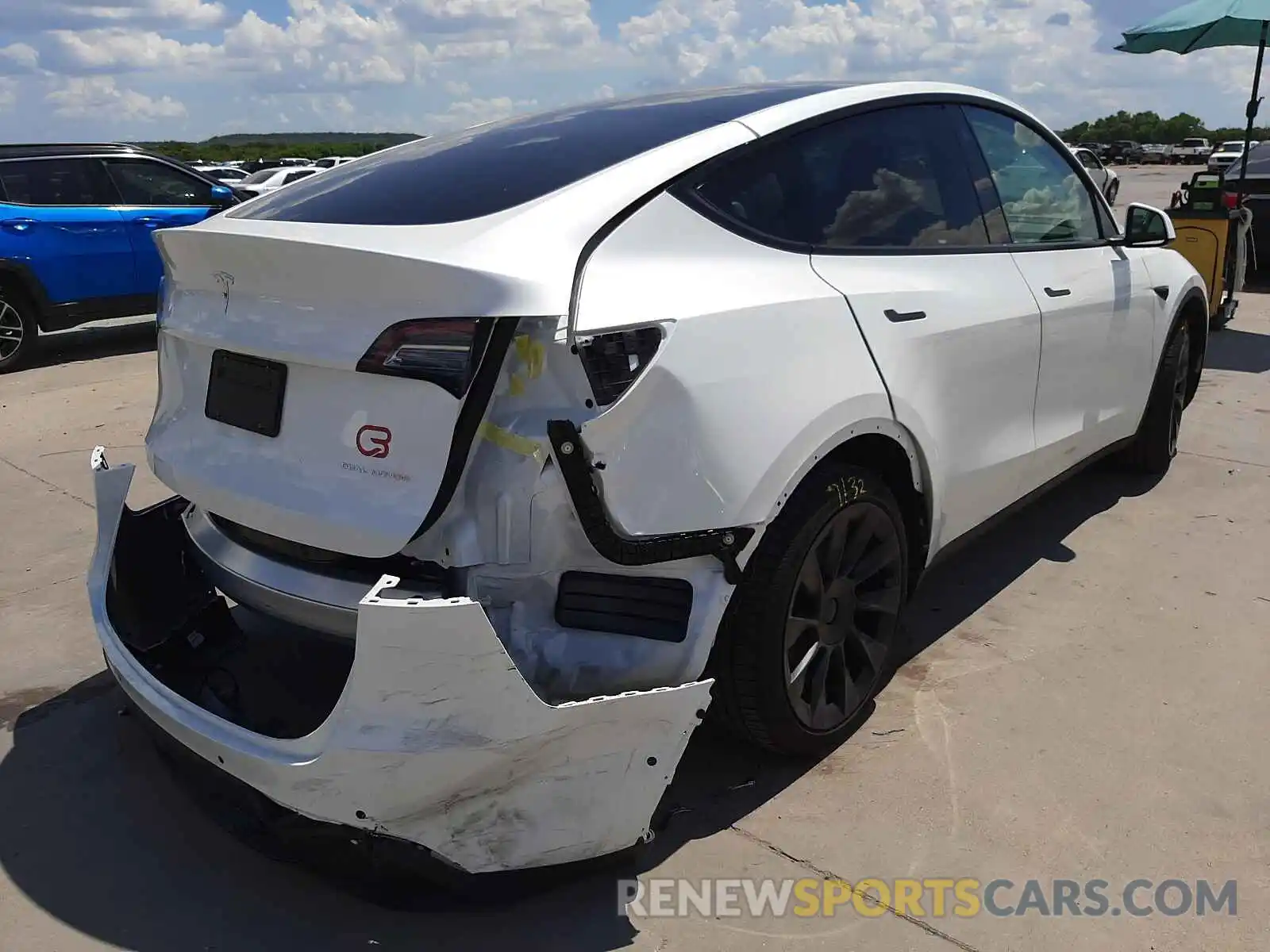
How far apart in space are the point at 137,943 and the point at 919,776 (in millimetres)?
1924

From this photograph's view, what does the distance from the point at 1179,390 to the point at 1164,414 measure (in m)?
0.29

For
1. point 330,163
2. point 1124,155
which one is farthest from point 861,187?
point 1124,155

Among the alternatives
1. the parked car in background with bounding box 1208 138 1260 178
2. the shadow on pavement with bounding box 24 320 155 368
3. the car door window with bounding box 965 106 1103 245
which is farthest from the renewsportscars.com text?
the parked car in background with bounding box 1208 138 1260 178

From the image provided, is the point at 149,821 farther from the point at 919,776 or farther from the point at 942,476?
the point at 942,476

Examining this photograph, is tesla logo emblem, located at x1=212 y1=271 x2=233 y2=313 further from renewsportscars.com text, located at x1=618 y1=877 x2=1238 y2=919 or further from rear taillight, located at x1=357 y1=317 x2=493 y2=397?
renewsportscars.com text, located at x1=618 y1=877 x2=1238 y2=919

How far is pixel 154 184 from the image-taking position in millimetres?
9609

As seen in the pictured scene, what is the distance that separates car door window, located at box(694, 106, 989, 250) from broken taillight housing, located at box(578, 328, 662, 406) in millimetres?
538

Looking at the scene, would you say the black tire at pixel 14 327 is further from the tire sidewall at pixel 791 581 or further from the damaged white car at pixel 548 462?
the tire sidewall at pixel 791 581

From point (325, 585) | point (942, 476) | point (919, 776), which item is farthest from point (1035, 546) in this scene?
point (325, 585)

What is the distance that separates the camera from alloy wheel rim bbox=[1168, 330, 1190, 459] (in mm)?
4988

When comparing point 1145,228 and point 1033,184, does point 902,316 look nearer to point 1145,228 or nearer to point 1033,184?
point 1033,184

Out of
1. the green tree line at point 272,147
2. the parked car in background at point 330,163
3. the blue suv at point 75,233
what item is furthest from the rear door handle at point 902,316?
the green tree line at point 272,147

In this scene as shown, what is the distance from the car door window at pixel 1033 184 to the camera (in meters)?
3.62

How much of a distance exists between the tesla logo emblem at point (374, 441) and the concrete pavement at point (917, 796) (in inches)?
39.8
